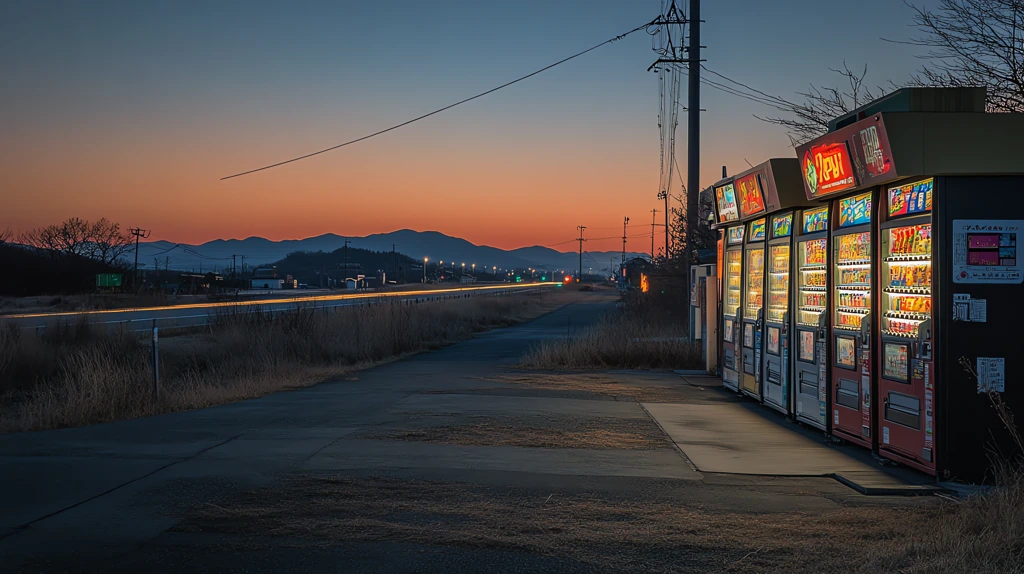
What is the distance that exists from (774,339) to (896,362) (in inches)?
160

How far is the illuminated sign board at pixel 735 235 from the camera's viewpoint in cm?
1541

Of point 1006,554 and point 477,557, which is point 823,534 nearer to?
point 1006,554

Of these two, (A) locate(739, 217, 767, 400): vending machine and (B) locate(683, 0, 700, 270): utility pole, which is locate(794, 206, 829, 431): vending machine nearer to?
(A) locate(739, 217, 767, 400): vending machine

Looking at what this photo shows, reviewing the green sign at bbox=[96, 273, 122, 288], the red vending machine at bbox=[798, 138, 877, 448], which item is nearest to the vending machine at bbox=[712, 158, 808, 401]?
the red vending machine at bbox=[798, 138, 877, 448]

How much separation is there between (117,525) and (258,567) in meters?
1.65

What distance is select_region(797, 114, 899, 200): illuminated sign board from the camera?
336 inches

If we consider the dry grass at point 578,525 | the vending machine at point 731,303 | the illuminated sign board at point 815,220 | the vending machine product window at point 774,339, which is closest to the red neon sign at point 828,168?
the illuminated sign board at point 815,220

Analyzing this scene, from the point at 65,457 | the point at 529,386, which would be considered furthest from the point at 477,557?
the point at 529,386

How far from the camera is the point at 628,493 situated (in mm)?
7578

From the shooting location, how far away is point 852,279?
10195mm

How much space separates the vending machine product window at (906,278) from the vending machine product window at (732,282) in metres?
6.46

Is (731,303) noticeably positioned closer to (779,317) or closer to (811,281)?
(779,317)

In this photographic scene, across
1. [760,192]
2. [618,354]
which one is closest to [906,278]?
[760,192]

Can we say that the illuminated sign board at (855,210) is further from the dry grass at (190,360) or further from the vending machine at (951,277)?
the dry grass at (190,360)
